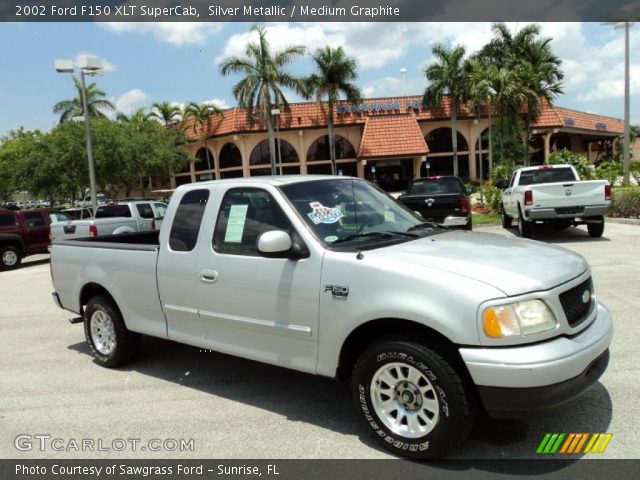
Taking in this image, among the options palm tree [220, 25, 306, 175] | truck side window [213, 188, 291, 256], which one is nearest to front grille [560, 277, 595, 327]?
truck side window [213, 188, 291, 256]

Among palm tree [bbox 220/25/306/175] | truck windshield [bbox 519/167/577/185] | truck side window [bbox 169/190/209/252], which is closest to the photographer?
truck side window [bbox 169/190/209/252]

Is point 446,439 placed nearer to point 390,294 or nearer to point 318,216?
point 390,294

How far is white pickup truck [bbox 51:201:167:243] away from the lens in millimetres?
15195

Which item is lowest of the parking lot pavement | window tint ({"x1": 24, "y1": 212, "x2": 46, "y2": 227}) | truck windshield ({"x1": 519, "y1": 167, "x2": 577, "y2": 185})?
the parking lot pavement

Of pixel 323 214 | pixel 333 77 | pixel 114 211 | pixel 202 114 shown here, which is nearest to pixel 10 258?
pixel 114 211

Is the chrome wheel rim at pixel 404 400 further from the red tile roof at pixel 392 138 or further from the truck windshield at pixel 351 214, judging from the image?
the red tile roof at pixel 392 138

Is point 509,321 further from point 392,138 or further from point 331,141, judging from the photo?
point 392,138

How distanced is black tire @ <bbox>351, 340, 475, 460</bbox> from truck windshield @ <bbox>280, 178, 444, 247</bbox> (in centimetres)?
88

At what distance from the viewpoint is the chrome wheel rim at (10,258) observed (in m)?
15.8

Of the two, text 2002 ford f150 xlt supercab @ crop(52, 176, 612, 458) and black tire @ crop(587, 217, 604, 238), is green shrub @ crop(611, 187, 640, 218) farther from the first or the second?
text 2002 ford f150 xlt supercab @ crop(52, 176, 612, 458)

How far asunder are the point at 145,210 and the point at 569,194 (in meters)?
11.8

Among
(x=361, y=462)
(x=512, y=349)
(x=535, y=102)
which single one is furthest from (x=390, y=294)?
(x=535, y=102)

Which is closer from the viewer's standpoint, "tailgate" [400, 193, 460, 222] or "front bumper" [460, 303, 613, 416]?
"front bumper" [460, 303, 613, 416]

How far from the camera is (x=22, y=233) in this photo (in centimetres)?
1645
